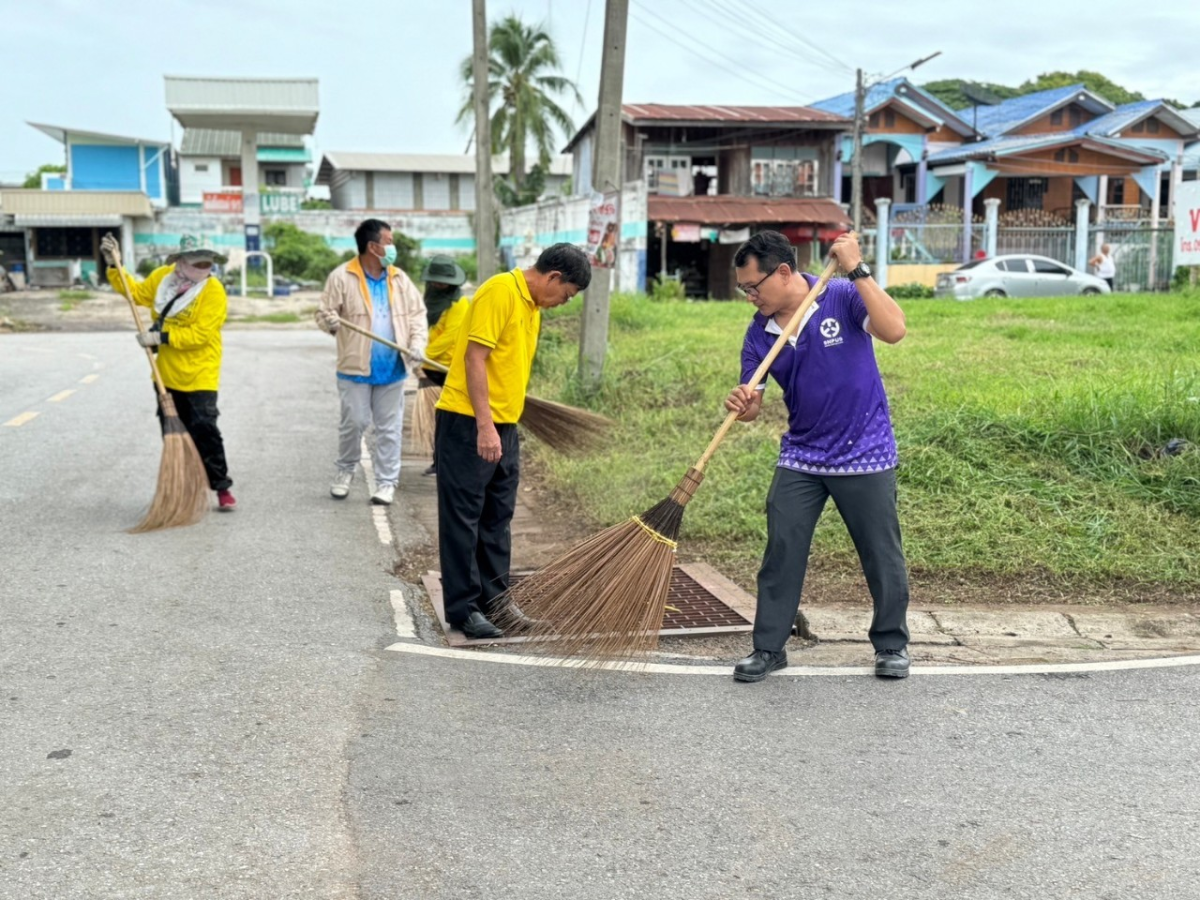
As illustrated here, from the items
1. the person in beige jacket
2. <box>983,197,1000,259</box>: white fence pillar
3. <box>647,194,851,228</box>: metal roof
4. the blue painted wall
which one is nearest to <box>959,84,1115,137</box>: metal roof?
<box>647,194,851,228</box>: metal roof

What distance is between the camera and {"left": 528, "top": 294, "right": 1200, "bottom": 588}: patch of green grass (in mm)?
6602

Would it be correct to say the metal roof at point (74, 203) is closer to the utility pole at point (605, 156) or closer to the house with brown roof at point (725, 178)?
the house with brown roof at point (725, 178)

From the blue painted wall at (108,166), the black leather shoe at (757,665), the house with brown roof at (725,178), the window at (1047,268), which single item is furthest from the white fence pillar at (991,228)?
the blue painted wall at (108,166)

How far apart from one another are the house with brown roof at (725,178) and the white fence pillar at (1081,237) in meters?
6.01

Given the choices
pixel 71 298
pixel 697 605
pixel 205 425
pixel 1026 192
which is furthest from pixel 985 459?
pixel 1026 192

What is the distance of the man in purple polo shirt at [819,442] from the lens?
4781 mm

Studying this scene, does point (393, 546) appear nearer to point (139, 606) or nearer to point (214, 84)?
point (139, 606)

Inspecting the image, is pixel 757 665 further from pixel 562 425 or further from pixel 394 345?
pixel 394 345

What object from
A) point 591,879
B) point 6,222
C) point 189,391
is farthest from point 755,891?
point 6,222

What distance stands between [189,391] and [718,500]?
337cm

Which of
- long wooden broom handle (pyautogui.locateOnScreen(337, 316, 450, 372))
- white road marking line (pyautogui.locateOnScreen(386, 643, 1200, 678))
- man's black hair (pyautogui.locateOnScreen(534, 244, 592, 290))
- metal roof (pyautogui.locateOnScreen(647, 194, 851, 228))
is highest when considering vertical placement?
metal roof (pyautogui.locateOnScreen(647, 194, 851, 228))

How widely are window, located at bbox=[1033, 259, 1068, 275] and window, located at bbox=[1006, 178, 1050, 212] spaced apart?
13.8m

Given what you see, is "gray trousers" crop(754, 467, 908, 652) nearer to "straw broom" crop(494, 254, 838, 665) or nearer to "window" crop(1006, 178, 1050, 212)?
"straw broom" crop(494, 254, 838, 665)

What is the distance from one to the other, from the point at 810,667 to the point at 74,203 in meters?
38.8
